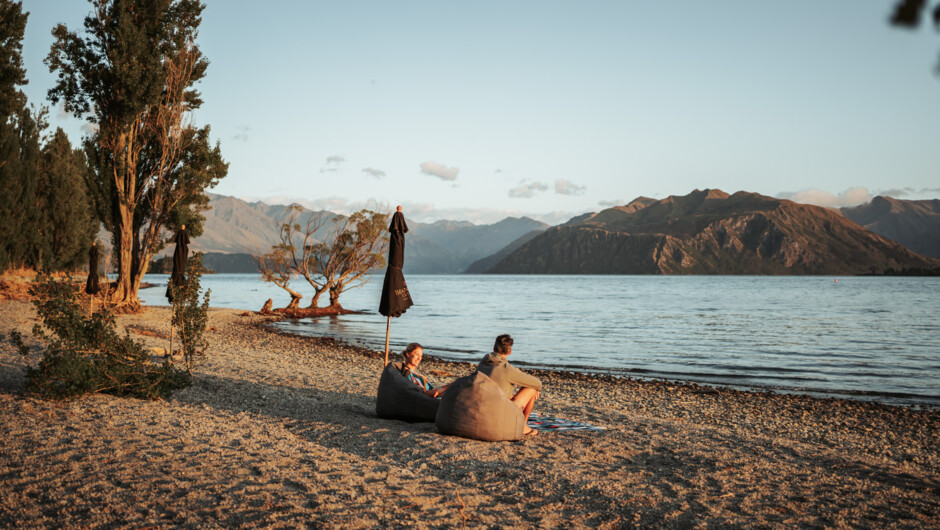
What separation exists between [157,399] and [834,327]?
38299mm

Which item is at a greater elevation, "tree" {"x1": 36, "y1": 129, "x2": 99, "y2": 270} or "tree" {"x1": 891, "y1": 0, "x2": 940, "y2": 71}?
"tree" {"x1": 36, "y1": 129, "x2": 99, "y2": 270}

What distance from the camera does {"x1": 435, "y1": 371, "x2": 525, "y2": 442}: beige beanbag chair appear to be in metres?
7.74

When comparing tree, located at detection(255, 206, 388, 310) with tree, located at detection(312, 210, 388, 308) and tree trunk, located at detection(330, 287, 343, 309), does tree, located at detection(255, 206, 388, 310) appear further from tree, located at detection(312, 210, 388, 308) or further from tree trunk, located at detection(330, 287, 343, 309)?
tree trunk, located at detection(330, 287, 343, 309)

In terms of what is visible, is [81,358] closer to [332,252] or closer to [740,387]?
[740,387]

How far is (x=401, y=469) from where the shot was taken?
6453 millimetres

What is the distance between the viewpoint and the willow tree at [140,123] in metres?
21.7

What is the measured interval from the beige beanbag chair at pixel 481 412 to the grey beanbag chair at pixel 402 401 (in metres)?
0.98

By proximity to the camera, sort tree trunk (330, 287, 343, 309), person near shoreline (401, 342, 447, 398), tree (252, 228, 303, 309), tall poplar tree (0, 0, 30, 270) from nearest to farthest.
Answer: person near shoreline (401, 342, 447, 398) → tall poplar tree (0, 0, 30, 270) → tree (252, 228, 303, 309) → tree trunk (330, 287, 343, 309)

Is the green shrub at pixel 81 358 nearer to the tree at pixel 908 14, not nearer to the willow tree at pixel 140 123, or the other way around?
the tree at pixel 908 14

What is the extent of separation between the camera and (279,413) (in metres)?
9.27

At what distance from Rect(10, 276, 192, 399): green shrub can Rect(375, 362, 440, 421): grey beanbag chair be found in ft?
11.6

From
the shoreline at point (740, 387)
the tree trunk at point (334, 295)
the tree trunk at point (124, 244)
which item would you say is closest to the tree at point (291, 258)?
the tree trunk at point (334, 295)

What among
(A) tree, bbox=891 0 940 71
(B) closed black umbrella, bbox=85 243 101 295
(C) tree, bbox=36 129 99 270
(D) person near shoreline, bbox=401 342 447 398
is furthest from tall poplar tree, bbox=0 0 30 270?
(A) tree, bbox=891 0 940 71

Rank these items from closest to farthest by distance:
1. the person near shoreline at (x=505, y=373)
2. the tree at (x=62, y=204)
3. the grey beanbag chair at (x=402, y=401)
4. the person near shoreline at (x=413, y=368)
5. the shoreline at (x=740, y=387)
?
the person near shoreline at (x=505, y=373)
the grey beanbag chair at (x=402, y=401)
the person near shoreline at (x=413, y=368)
the shoreline at (x=740, y=387)
the tree at (x=62, y=204)
